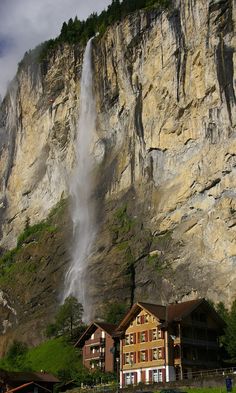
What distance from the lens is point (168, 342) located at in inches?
2293

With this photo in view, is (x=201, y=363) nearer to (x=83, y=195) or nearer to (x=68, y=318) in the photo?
(x=68, y=318)

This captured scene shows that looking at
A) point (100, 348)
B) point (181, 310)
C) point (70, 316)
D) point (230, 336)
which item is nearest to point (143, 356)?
point (181, 310)

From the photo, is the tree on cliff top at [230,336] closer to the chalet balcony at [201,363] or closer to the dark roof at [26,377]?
the chalet balcony at [201,363]

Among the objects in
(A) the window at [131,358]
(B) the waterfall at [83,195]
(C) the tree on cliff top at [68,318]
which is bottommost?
(A) the window at [131,358]

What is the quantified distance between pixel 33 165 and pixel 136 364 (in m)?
64.4

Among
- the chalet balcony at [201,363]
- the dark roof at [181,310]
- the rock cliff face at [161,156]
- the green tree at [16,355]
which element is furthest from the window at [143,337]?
the green tree at [16,355]

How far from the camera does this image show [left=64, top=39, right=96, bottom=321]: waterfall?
8681 centimetres

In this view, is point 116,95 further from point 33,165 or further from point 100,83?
point 33,165

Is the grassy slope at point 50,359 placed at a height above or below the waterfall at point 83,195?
below

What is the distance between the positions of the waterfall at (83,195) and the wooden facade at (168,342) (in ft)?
62.1

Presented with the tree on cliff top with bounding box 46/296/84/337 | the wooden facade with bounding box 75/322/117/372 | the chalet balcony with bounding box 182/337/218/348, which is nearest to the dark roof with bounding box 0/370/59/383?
the wooden facade with bounding box 75/322/117/372

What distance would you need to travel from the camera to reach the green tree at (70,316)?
251 feet

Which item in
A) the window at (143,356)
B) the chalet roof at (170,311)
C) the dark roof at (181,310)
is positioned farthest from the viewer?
the window at (143,356)

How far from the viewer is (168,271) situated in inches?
2995
